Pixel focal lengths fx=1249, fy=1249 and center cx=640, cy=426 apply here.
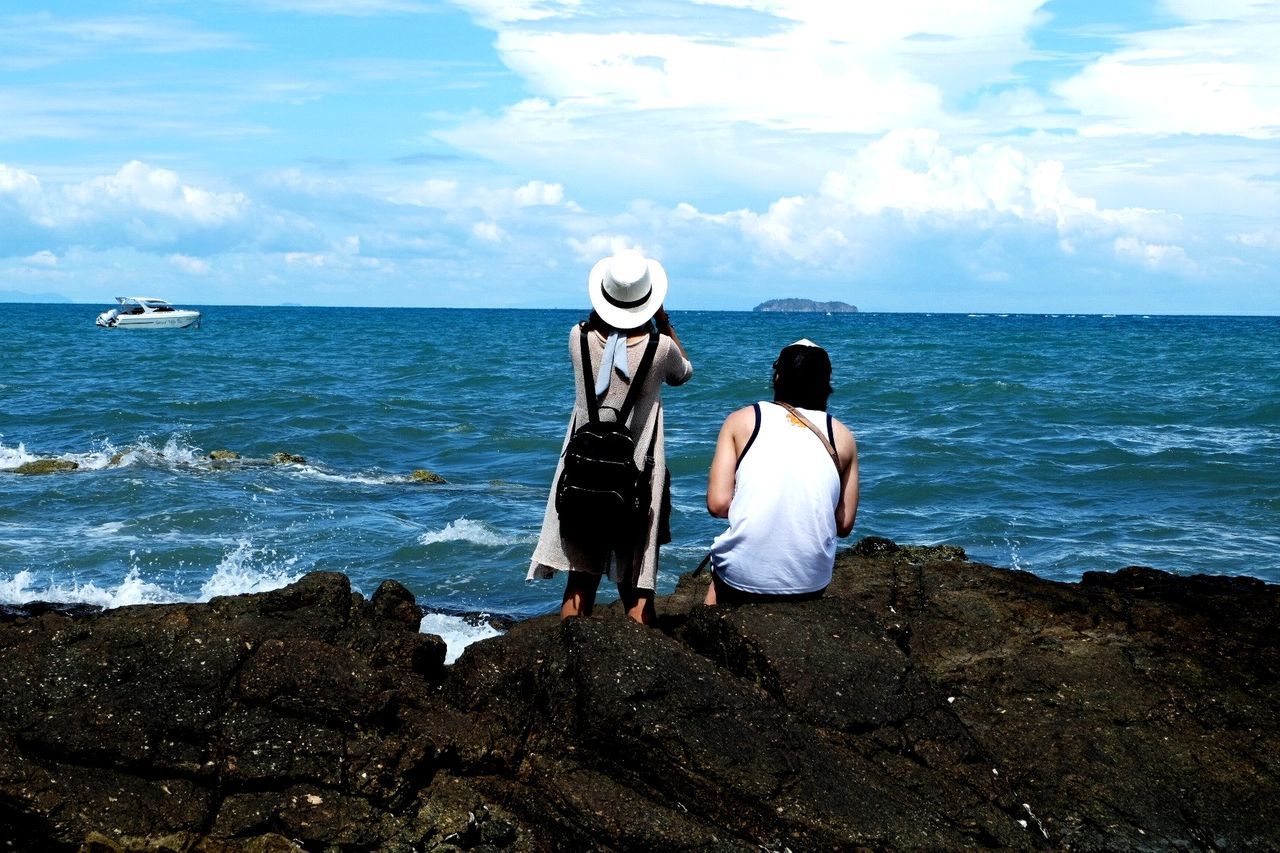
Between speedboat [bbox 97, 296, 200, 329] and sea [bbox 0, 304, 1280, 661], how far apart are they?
1239 inches

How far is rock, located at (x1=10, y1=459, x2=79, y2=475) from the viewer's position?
52.2ft

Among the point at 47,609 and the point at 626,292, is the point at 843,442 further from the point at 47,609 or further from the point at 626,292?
the point at 47,609

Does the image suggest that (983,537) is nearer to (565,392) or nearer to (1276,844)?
(1276,844)

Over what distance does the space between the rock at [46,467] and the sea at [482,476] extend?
0.22m

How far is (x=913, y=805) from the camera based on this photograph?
3998mm

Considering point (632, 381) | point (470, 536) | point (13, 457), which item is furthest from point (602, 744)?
point (13, 457)

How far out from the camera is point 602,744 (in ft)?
13.6

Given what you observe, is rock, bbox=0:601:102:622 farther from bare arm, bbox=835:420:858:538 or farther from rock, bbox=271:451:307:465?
rock, bbox=271:451:307:465

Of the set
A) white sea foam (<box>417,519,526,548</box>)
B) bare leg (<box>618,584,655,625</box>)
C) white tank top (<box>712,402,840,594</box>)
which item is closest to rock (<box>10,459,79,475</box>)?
white sea foam (<box>417,519,526,548</box>)

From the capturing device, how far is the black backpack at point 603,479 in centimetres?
484

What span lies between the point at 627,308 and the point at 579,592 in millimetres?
1236

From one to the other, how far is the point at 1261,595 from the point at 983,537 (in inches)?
229

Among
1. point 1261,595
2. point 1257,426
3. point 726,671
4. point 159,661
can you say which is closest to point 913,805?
point 726,671

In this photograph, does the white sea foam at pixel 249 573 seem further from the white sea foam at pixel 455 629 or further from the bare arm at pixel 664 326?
the bare arm at pixel 664 326
